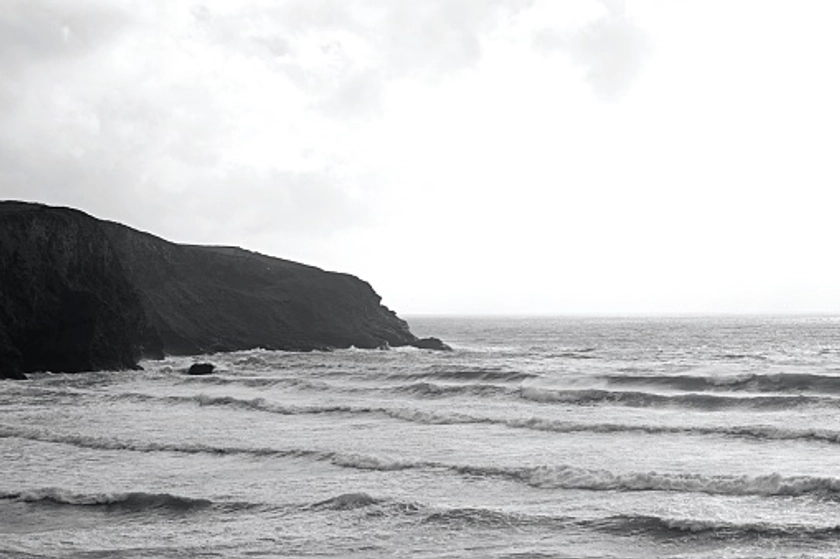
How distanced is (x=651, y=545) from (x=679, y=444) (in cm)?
961

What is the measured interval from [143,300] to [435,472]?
58.2 m

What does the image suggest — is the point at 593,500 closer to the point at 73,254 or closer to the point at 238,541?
the point at 238,541

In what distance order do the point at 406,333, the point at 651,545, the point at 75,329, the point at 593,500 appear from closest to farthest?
the point at 651,545 → the point at 593,500 → the point at 75,329 → the point at 406,333

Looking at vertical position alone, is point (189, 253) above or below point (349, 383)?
above

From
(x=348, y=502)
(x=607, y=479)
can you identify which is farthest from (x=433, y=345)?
(x=348, y=502)

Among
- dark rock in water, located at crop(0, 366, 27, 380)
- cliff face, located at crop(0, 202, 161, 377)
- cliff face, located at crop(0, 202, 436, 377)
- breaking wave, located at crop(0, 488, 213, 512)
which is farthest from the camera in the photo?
cliff face, located at crop(0, 202, 436, 377)

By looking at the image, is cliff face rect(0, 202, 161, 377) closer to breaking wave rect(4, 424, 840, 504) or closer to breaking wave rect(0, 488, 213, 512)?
breaking wave rect(0, 488, 213, 512)

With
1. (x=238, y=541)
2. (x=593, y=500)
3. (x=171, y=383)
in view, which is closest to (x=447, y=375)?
(x=171, y=383)

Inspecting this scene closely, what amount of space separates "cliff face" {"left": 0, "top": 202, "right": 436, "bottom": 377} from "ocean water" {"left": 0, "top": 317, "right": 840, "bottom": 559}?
1731cm

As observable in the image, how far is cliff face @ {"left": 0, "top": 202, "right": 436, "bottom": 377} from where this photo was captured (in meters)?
50.8

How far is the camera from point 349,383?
3894 centimetres

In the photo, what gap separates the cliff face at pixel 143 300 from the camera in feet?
167

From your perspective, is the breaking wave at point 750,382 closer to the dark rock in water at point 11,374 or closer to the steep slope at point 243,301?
the dark rock in water at point 11,374

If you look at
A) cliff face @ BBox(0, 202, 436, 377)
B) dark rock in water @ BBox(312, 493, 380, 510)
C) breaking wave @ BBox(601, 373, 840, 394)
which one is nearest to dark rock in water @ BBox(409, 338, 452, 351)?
cliff face @ BBox(0, 202, 436, 377)
